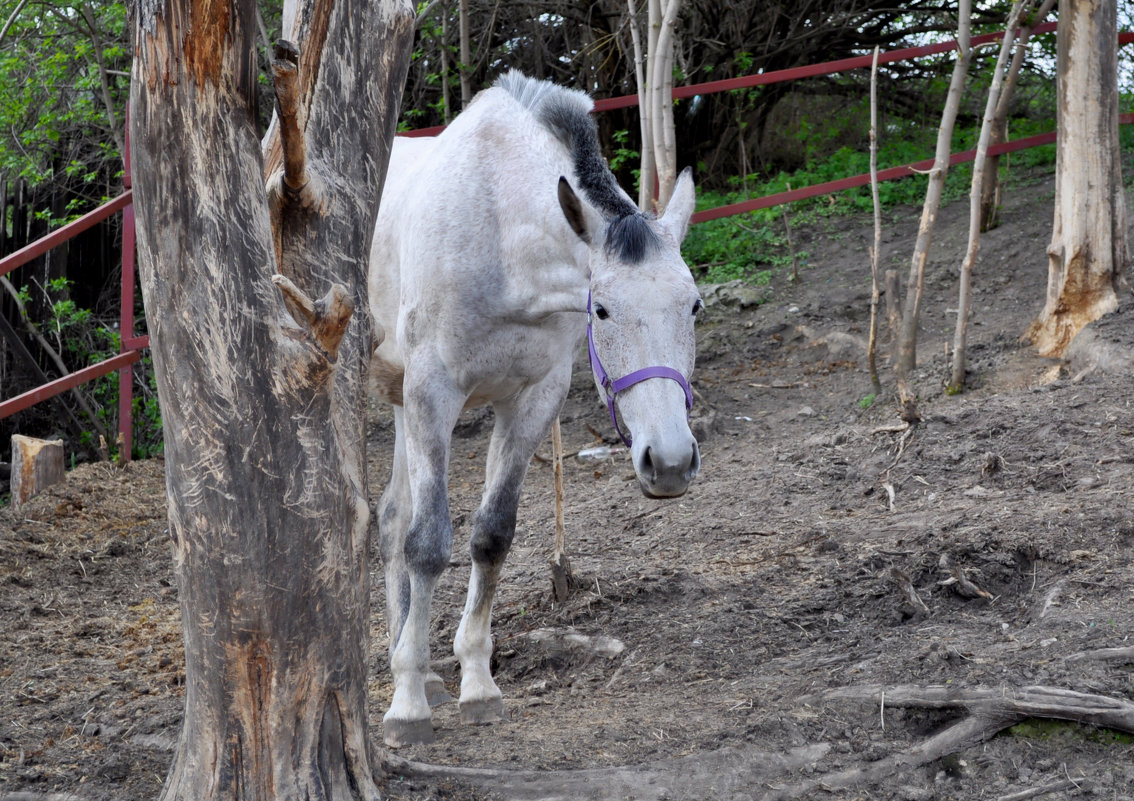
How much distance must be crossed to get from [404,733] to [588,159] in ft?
6.77

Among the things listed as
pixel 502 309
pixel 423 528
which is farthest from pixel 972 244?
pixel 423 528

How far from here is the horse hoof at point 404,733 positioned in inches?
129

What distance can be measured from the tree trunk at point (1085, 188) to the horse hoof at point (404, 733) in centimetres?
494

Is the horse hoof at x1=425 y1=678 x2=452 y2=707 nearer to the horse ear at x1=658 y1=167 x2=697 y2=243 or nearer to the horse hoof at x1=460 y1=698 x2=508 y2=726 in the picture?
the horse hoof at x1=460 y1=698 x2=508 y2=726

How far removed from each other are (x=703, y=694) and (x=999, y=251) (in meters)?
6.48

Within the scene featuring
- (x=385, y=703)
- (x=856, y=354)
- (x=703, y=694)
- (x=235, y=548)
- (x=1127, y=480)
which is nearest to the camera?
(x=235, y=548)

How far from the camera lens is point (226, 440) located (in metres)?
2.19

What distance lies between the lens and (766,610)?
156 inches

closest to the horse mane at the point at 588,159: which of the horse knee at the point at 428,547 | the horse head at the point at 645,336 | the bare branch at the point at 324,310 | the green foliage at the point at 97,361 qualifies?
the horse head at the point at 645,336

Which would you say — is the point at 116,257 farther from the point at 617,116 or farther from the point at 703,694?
the point at 703,694

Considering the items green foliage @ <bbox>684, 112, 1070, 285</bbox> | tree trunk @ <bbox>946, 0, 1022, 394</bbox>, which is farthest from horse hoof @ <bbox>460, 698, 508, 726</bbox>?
green foliage @ <bbox>684, 112, 1070, 285</bbox>

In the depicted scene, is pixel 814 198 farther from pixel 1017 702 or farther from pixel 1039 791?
pixel 1039 791

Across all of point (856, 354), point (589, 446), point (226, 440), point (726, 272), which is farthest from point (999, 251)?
point (226, 440)

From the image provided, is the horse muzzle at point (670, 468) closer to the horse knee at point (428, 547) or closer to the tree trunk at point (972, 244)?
the horse knee at point (428, 547)
